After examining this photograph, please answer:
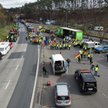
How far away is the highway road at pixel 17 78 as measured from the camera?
92.2 ft

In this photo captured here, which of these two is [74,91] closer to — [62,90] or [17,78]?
[62,90]

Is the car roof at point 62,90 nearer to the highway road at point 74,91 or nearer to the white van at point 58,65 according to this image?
the highway road at point 74,91

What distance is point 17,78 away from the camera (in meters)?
36.1

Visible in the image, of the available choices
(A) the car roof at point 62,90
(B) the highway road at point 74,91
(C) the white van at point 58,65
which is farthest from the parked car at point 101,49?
(A) the car roof at point 62,90

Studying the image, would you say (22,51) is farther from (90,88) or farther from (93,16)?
(93,16)

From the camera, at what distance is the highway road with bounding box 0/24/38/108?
28.1 meters

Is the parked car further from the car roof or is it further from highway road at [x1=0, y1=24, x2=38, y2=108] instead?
the car roof

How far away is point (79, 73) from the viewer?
32.3m

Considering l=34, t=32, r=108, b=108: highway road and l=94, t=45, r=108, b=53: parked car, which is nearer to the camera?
l=34, t=32, r=108, b=108: highway road

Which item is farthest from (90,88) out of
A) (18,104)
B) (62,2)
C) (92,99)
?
(62,2)

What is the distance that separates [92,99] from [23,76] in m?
11.5

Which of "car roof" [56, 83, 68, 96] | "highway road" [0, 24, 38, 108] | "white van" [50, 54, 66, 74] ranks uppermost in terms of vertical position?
"car roof" [56, 83, 68, 96]

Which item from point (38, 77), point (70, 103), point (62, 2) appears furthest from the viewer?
point (62, 2)

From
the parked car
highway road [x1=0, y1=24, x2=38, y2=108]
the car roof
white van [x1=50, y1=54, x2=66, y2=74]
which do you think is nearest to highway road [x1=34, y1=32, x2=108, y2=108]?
white van [x1=50, y1=54, x2=66, y2=74]
